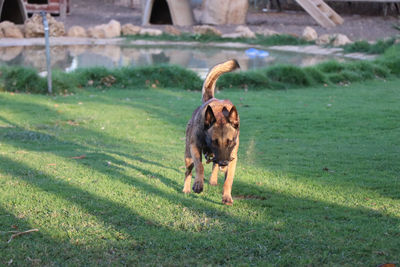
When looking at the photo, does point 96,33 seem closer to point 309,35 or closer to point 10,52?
point 10,52

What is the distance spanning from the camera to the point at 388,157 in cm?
705

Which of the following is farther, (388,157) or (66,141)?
(66,141)

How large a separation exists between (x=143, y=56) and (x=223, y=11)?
31.7 feet

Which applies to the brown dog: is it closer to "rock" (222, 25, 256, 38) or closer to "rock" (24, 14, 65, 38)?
"rock" (222, 25, 256, 38)

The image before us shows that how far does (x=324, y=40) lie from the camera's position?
2422 centimetres

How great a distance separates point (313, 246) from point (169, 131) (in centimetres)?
558

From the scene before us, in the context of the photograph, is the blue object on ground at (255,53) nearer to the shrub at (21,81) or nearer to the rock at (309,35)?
the rock at (309,35)

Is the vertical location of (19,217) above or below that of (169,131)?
above

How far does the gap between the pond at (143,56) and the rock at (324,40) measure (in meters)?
2.10

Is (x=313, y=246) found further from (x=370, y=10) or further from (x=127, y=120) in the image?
(x=370, y=10)

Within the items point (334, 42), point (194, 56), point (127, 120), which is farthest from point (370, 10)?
point (127, 120)

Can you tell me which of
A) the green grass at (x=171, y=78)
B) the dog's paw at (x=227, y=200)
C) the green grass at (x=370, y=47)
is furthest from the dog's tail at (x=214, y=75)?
the green grass at (x=370, y=47)

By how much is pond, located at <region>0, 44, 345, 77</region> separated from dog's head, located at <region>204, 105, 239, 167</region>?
12283 millimetres

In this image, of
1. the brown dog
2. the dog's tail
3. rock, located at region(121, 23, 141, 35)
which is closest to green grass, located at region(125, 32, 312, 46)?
rock, located at region(121, 23, 141, 35)
